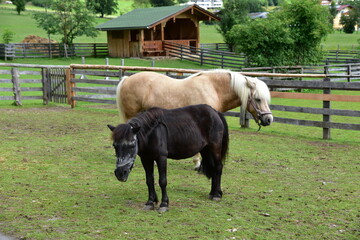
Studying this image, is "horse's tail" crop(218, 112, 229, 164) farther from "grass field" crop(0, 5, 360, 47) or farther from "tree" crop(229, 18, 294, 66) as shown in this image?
"grass field" crop(0, 5, 360, 47)

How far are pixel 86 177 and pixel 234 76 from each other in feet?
9.28

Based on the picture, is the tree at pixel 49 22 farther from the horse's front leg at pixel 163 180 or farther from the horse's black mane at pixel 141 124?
the horse's front leg at pixel 163 180

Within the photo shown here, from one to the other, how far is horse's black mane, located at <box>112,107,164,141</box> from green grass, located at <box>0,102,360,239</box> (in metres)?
0.94

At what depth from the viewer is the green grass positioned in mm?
5094

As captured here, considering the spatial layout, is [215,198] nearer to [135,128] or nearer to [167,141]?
[167,141]

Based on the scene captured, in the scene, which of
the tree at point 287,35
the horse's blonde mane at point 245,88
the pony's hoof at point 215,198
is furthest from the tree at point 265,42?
the pony's hoof at point 215,198

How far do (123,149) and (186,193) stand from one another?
1600 millimetres

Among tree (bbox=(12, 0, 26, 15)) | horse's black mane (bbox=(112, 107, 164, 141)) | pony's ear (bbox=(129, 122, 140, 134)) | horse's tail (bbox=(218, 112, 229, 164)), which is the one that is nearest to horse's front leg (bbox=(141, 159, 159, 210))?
horse's black mane (bbox=(112, 107, 164, 141))

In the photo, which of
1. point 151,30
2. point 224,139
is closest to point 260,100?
point 224,139

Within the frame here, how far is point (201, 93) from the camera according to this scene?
26.1 feet

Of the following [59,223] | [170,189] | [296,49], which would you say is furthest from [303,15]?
[59,223]

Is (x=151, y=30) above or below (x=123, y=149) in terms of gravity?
above

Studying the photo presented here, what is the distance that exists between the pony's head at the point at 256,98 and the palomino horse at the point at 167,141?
1.54 meters

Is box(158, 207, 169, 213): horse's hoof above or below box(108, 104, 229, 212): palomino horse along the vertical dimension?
below
